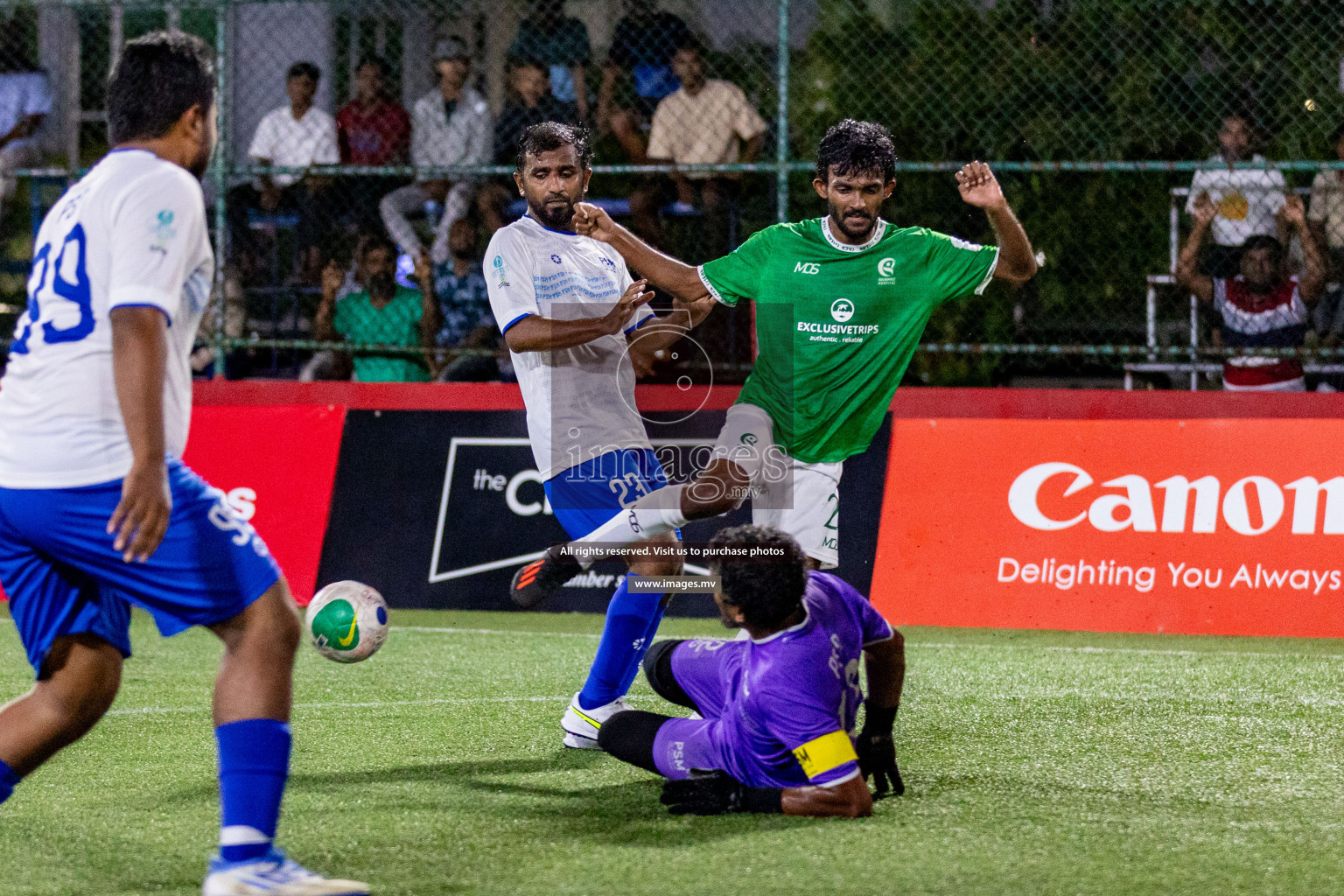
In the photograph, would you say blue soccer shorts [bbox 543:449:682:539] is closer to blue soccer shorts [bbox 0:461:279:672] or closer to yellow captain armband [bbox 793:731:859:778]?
yellow captain armband [bbox 793:731:859:778]

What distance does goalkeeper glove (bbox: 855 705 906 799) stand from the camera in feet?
15.5

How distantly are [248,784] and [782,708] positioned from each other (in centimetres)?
159

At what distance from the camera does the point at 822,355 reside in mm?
5586

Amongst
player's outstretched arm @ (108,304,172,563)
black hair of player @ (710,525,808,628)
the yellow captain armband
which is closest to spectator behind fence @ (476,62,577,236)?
black hair of player @ (710,525,808,628)

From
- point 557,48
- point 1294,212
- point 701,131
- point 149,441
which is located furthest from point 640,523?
point 557,48

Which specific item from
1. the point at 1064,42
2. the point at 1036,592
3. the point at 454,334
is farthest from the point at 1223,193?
the point at 454,334

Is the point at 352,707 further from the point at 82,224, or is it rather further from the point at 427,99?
the point at 427,99

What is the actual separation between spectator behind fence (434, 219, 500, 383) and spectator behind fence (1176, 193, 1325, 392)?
480 cm

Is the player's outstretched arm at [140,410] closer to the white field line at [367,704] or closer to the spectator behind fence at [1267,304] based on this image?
the white field line at [367,704]

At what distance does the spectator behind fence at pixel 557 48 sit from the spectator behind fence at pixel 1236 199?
4.33 m

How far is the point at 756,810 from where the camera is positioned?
4.56 metres

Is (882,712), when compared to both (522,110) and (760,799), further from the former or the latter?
(522,110)

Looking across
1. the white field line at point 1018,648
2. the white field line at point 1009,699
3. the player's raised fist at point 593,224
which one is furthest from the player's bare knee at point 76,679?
the white field line at point 1018,648

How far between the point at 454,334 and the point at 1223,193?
5.15 m
